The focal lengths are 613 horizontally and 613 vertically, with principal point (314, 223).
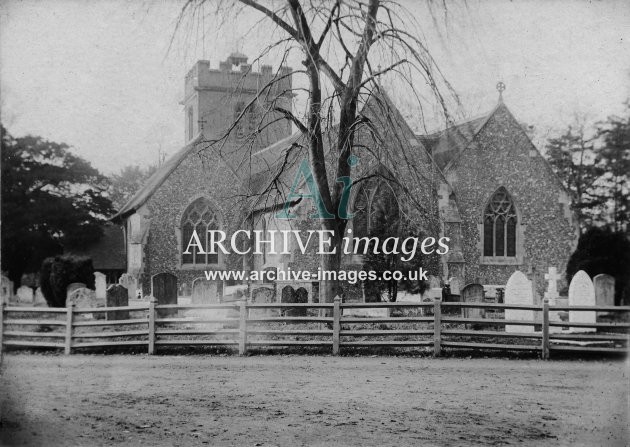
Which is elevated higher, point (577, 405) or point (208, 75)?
point (208, 75)

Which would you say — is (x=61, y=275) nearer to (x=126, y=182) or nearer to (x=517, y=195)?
(x=126, y=182)

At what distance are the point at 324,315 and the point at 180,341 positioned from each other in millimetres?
2509

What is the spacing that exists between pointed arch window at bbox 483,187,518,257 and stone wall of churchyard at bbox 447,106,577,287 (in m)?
0.21

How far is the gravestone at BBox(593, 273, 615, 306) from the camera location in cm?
1165

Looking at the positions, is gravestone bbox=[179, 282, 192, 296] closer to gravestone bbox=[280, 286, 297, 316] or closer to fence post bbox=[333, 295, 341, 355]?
gravestone bbox=[280, 286, 297, 316]

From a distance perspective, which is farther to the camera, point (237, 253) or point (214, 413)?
→ point (237, 253)

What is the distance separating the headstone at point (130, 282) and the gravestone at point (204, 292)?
1.92 meters

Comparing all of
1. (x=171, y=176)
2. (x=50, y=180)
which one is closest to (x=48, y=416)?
(x=50, y=180)

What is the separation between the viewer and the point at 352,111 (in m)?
8.69

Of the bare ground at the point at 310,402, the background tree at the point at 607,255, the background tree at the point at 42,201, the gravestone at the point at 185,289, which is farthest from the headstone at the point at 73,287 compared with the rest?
the background tree at the point at 607,255

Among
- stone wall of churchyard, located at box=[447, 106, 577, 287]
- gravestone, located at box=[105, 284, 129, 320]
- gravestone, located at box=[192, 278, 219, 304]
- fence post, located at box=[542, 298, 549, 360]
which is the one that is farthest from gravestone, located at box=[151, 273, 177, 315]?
fence post, located at box=[542, 298, 549, 360]

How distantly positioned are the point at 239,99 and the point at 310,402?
191 inches

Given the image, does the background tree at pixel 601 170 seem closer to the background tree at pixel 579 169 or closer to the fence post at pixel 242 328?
the background tree at pixel 579 169

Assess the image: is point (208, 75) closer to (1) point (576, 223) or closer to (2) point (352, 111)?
(2) point (352, 111)
